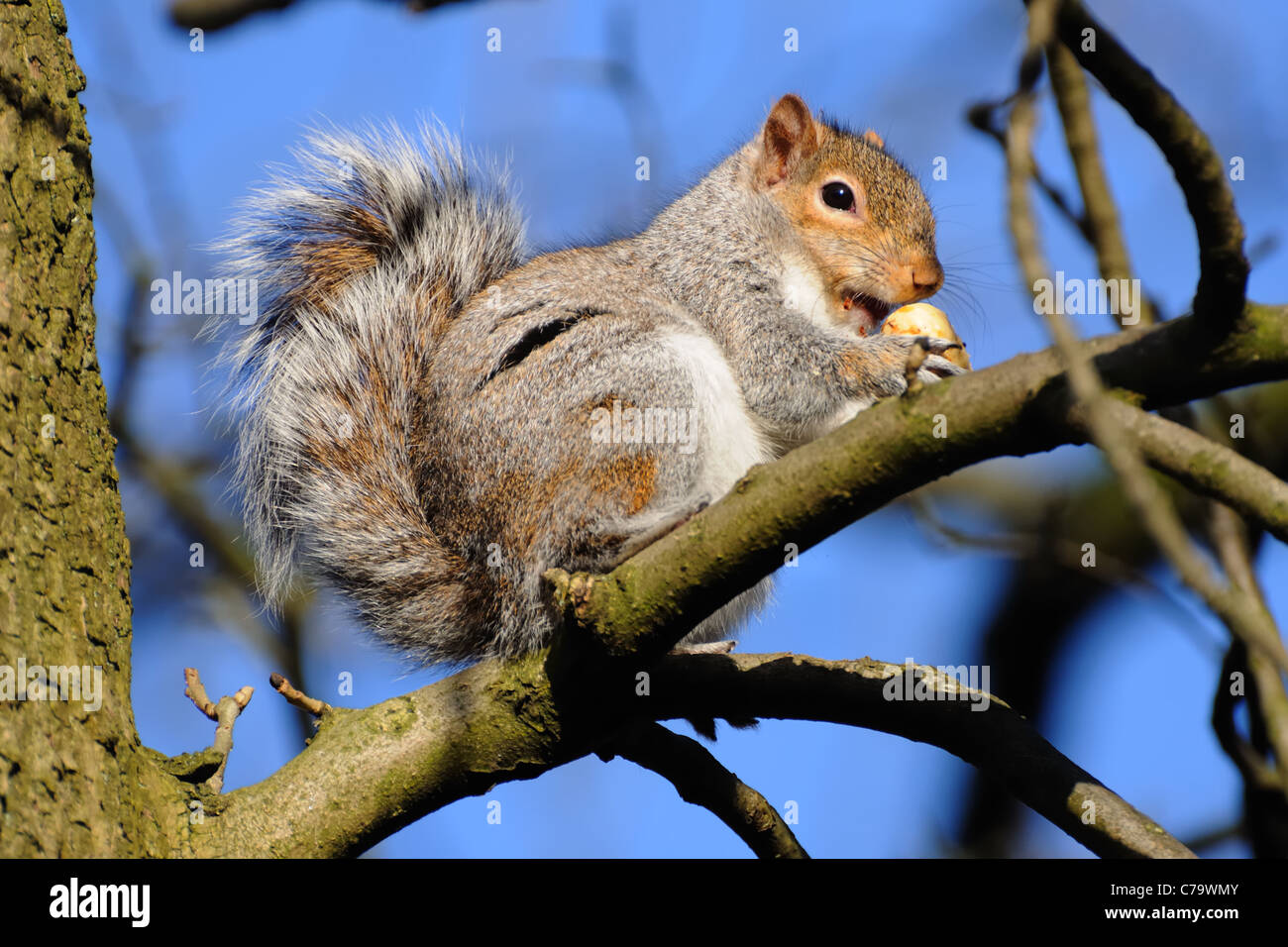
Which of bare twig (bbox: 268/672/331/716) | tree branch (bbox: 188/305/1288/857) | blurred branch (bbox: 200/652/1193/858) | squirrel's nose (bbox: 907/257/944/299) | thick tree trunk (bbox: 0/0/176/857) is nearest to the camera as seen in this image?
tree branch (bbox: 188/305/1288/857)

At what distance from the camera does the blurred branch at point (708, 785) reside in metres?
2.54

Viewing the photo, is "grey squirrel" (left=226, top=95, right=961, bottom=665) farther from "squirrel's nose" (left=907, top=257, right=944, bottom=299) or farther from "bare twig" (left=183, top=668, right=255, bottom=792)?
"bare twig" (left=183, top=668, right=255, bottom=792)

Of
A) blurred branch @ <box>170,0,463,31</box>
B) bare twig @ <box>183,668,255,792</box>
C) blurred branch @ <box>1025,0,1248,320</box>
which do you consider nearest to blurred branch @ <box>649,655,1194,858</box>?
bare twig @ <box>183,668,255,792</box>

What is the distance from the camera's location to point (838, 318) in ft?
11.3

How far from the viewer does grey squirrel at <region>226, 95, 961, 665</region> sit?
2.71m

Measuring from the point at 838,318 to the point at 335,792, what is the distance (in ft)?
6.43

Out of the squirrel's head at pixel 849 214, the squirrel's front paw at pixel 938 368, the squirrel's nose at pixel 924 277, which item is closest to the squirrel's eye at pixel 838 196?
the squirrel's head at pixel 849 214

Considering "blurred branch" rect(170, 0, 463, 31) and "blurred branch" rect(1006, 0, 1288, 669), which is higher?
"blurred branch" rect(170, 0, 463, 31)

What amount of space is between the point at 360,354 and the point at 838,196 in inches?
59.7

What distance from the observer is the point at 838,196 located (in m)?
3.55

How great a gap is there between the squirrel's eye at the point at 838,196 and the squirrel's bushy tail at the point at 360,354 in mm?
926

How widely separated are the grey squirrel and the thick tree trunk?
75cm
